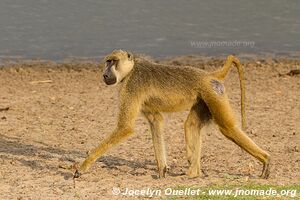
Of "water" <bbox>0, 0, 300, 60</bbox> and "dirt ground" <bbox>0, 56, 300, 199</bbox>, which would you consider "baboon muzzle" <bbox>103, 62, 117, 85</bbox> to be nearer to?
"dirt ground" <bbox>0, 56, 300, 199</bbox>

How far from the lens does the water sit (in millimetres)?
17281

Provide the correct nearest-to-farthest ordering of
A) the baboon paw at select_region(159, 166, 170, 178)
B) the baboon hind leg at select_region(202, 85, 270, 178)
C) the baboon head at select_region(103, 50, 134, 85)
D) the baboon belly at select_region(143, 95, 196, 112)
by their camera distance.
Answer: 1. the baboon hind leg at select_region(202, 85, 270, 178)
2. the baboon belly at select_region(143, 95, 196, 112)
3. the baboon head at select_region(103, 50, 134, 85)
4. the baboon paw at select_region(159, 166, 170, 178)

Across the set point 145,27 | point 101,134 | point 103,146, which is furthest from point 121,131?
point 145,27

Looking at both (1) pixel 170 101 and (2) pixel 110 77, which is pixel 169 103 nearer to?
(1) pixel 170 101

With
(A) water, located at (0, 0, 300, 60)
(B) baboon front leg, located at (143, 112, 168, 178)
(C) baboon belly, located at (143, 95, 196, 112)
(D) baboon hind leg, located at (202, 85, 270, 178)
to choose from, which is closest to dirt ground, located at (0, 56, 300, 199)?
(B) baboon front leg, located at (143, 112, 168, 178)

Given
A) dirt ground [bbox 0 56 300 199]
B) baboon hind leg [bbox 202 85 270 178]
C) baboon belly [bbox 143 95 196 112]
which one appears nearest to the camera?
dirt ground [bbox 0 56 300 199]

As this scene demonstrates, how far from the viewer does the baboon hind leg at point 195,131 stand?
984 cm

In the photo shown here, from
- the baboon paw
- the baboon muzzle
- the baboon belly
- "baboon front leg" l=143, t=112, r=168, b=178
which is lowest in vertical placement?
the baboon paw

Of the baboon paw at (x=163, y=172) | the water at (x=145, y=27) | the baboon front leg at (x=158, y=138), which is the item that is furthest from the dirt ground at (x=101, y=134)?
the water at (x=145, y=27)

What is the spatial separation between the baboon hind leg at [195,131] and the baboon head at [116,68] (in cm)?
89

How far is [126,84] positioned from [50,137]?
2.51 m

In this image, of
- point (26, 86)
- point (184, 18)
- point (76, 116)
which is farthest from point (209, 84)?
point (184, 18)

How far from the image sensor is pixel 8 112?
13258 millimetres

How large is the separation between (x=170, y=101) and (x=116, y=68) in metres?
0.72
